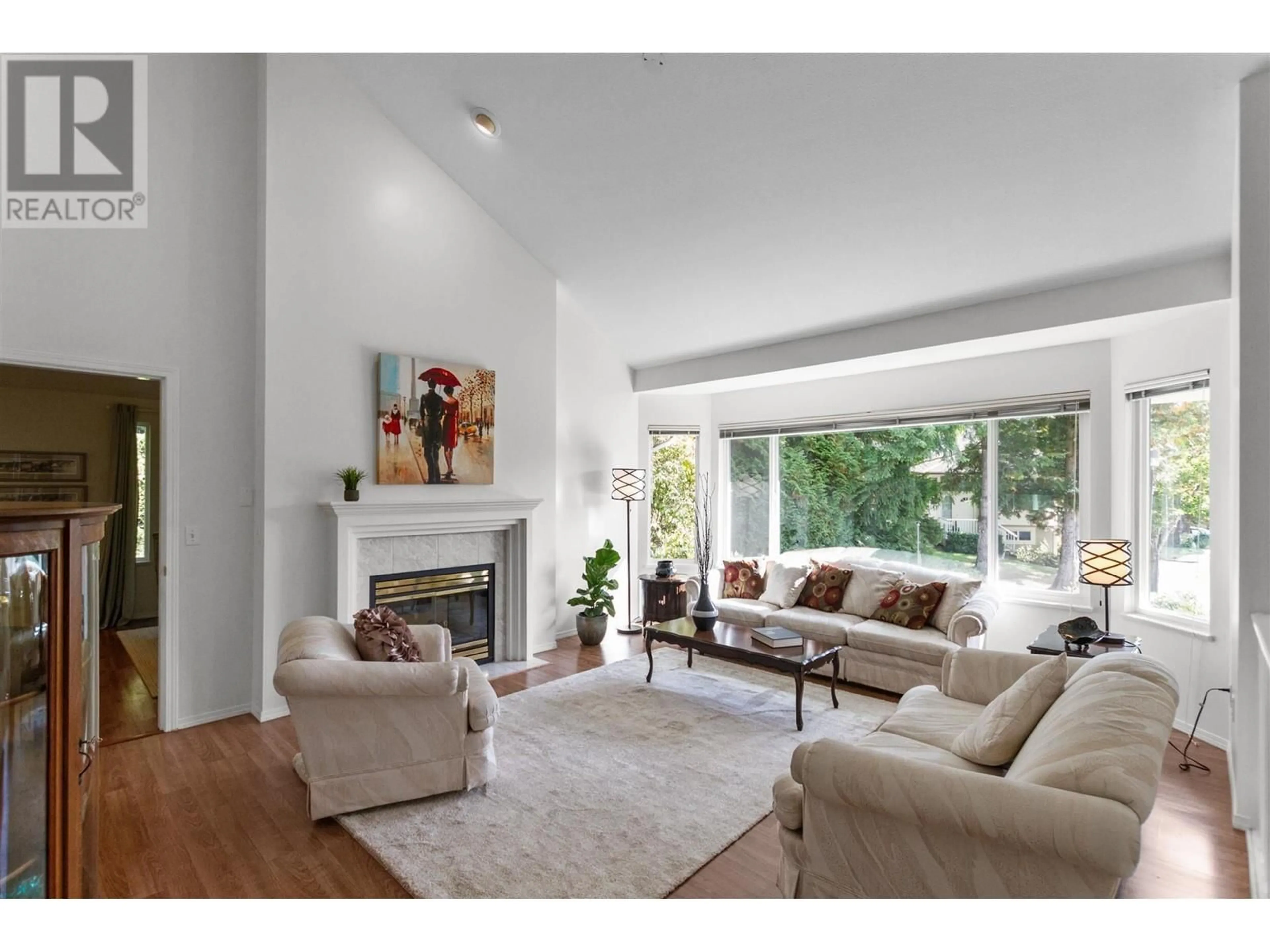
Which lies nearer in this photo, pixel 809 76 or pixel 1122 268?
pixel 809 76

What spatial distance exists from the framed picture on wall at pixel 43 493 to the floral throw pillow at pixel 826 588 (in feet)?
20.0

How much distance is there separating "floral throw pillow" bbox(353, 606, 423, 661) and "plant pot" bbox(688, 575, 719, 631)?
1.93 m

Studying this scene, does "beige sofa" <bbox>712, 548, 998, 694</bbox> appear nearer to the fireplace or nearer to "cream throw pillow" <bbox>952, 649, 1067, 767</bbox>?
"cream throw pillow" <bbox>952, 649, 1067, 767</bbox>

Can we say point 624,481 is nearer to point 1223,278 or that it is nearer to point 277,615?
point 277,615

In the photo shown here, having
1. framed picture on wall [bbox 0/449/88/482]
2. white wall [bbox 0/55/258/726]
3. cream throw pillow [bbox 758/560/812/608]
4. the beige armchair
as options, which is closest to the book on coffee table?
cream throw pillow [bbox 758/560/812/608]

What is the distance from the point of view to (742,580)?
17.7 feet

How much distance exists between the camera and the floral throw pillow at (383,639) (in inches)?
110

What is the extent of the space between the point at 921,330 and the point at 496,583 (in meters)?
3.50

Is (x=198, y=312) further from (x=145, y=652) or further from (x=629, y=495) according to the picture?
(x=629, y=495)

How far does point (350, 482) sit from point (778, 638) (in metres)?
2.75

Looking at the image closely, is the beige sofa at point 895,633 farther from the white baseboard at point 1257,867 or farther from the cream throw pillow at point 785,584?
the white baseboard at point 1257,867

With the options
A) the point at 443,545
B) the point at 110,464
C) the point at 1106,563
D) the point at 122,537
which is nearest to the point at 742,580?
the point at 443,545
